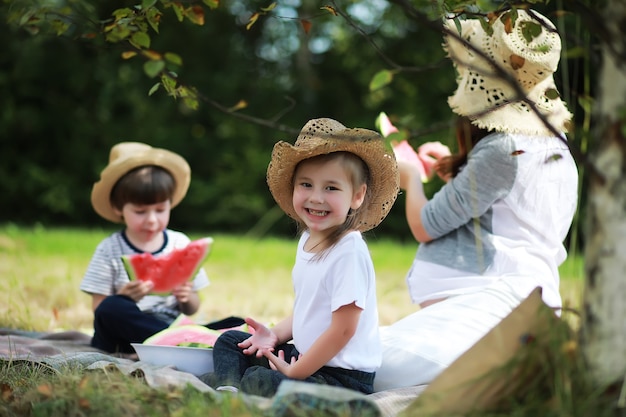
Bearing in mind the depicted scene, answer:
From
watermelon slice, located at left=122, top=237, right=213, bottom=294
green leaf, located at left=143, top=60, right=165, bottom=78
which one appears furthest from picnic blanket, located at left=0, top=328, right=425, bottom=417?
green leaf, located at left=143, top=60, right=165, bottom=78

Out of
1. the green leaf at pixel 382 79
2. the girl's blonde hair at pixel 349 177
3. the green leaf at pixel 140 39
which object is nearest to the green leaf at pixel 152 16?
the green leaf at pixel 140 39

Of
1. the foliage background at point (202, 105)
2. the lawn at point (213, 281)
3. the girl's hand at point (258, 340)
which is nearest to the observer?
the girl's hand at point (258, 340)

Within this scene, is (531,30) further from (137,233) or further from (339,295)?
(137,233)

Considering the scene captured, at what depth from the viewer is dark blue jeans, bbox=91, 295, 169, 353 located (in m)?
4.12

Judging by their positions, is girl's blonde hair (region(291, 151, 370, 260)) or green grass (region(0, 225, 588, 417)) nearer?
green grass (region(0, 225, 588, 417))

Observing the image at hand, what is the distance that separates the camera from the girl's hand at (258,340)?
331 centimetres

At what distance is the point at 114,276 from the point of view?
14.9 ft

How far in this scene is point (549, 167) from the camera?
12.6 ft

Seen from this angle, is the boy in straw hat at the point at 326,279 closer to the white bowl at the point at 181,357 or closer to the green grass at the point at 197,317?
the white bowl at the point at 181,357

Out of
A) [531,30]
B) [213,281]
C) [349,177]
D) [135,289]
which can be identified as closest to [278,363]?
[349,177]

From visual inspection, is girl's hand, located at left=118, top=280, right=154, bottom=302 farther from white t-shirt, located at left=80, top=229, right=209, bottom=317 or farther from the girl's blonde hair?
the girl's blonde hair

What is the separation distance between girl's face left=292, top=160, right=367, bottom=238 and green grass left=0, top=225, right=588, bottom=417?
0.87 metres

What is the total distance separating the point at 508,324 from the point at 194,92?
56.4 inches

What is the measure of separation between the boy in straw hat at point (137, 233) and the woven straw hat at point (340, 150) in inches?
47.3
